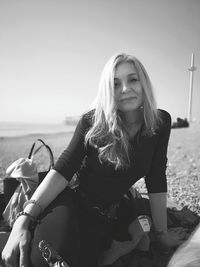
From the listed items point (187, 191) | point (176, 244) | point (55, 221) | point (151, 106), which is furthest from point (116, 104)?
point (187, 191)

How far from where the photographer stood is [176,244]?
2143 mm

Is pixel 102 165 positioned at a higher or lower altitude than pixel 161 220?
higher

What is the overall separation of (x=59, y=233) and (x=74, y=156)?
59cm

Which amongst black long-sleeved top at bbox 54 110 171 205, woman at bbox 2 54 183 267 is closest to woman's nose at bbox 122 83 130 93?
woman at bbox 2 54 183 267

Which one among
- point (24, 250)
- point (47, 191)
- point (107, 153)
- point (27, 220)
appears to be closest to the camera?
point (24, 250)

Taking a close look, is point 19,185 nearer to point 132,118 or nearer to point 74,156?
point 74,156

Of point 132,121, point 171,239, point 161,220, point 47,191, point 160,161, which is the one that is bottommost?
point 171,239

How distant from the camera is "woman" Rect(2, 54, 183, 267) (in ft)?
5.99

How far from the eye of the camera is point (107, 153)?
1.90 m

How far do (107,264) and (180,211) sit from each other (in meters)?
1.32

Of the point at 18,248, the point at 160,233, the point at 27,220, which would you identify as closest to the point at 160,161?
the point at 160,233

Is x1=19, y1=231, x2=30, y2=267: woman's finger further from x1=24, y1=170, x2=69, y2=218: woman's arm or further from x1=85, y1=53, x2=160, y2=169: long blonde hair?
x1=85, y1=53, x2=160, y2=169: long blonde hair

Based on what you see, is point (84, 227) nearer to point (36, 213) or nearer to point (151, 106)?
point (36, 213)

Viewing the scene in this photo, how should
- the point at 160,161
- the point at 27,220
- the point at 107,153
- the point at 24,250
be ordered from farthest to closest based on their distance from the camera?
the point at 160,161
the point at 107,153
the point at 27,220
the point at 24,250
